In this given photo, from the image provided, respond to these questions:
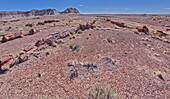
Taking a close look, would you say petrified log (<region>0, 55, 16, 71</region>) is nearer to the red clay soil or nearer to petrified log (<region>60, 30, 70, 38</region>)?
the red clay soil

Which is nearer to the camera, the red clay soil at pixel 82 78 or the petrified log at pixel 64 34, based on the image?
the red clay soil at pixel 82 78

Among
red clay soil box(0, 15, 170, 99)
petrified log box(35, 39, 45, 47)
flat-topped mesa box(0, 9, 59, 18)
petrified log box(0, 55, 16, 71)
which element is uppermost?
flat-topped mesa box(0, 9, 59, 18)

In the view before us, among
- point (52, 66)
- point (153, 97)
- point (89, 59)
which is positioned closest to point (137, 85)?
point (153, 97)

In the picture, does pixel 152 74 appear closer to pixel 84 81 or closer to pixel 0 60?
pixel 84 81

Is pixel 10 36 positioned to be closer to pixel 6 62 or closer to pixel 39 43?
pixel 39 43

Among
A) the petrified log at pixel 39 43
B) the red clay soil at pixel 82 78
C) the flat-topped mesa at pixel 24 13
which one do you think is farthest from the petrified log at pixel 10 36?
the flat-topped mesa at pixel 24 13

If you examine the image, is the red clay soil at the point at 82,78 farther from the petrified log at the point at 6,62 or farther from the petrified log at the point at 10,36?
the petrified log at the point at 10,36

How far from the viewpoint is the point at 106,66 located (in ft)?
17.6

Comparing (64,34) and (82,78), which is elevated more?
(64,34)

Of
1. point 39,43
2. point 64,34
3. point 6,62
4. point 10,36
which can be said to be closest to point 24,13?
point 10,36

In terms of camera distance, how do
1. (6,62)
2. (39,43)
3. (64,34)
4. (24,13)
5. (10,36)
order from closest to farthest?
(6,62)
(39,43)
(64,34)
(10,36)
(24,13)

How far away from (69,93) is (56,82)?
37.5 inches

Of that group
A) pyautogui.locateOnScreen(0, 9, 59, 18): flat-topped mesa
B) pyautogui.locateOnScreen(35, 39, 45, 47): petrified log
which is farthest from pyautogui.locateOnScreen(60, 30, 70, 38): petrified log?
pyautogui.locateOnScreen(0, 9, 59, 18): flat-topped mesa

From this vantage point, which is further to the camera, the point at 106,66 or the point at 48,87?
the point at 106,66
